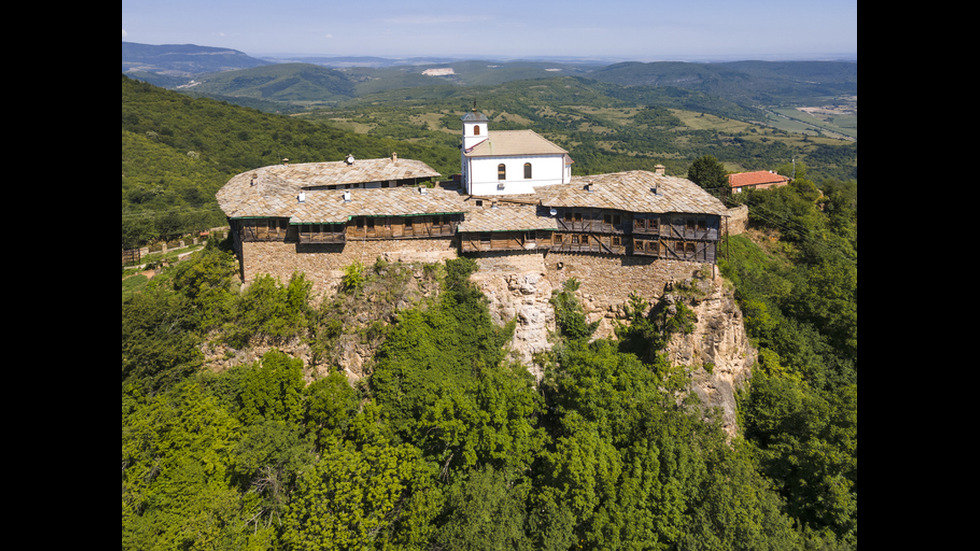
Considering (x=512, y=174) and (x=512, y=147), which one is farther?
(x=512, y=147)

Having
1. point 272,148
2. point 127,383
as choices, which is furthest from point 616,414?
point 272,148

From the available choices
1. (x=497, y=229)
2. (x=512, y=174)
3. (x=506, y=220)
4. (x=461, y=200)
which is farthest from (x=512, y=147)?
(x=497, y=229)

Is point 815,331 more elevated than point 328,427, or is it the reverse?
point 815,331

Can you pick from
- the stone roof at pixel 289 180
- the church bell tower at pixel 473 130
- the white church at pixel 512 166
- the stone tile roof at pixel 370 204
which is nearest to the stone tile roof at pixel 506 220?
the stone tile roof at pixel 370 204

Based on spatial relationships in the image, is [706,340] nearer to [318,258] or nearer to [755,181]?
[318,258]

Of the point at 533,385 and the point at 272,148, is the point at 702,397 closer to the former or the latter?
the point at 533,385

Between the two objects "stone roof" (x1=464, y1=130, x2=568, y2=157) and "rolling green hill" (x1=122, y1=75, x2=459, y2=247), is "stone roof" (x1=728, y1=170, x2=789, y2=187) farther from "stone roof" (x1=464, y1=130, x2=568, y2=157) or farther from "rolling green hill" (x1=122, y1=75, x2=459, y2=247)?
"rolling green hill" (x1=122, y1=75, x2=459, y2=247)

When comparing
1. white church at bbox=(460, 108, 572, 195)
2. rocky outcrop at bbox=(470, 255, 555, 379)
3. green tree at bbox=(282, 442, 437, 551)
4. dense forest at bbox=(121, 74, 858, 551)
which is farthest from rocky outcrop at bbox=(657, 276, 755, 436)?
green tree at bbox=(282, 442, 437, 551)
